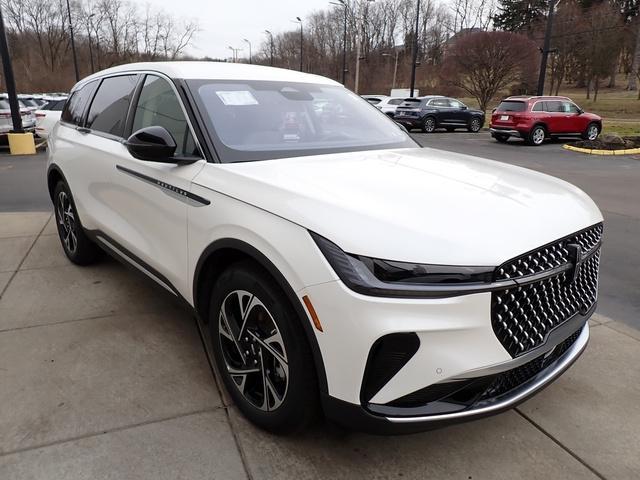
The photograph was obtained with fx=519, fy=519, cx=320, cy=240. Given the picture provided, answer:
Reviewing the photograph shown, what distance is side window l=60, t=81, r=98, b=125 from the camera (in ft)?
14.8

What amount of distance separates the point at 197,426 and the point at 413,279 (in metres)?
1.42

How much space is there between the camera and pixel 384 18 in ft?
266

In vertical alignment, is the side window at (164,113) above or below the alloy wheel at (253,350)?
above

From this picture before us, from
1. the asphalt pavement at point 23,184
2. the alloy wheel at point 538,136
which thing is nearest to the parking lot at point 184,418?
the asphalt pavement at point 23,184

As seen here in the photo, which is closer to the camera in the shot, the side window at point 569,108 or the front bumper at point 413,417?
the front bumper at point 413,417

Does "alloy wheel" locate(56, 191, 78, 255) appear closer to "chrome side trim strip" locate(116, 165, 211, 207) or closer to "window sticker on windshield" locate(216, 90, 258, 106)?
"chrome side trim strip" locate(116, 165, 211, 207)

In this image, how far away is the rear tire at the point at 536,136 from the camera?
18.4 m

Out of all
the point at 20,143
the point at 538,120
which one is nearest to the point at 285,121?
the point at 20,143

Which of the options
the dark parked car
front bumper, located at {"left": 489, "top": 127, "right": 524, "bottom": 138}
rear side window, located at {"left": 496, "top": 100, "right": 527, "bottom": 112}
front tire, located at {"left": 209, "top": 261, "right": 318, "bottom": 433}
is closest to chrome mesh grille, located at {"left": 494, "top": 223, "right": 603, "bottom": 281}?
front tire, located at {"left": 209, "top": 261, "right": 318, "bottom": 433}

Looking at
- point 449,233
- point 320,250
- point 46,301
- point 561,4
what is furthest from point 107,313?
point 561,4

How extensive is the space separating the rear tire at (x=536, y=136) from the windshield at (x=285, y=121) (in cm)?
1635

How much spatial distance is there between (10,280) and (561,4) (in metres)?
71.0

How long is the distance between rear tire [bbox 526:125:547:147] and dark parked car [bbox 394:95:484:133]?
5797 millimetres

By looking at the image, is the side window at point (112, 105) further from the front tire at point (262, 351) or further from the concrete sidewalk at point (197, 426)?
the front tire at point (262, 351)
